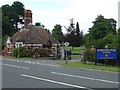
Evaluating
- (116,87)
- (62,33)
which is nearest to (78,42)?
(62,33)

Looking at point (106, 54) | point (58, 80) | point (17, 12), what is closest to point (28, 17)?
point (106, 54)

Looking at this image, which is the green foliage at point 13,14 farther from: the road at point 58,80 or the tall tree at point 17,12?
the road at point 58,80

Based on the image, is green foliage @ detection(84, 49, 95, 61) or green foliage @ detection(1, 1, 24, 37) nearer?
green foliage @ detection(84, 49, 95, 61)

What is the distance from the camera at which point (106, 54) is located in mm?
37688

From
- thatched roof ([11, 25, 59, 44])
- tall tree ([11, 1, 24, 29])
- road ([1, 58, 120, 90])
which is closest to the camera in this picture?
road ([1, 58, 120, 90])

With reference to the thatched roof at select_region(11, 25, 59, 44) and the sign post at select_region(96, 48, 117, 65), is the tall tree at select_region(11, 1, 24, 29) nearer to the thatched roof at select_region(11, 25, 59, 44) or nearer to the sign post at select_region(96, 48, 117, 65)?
the thatched roof at select_region(11, 25, 59, 44)

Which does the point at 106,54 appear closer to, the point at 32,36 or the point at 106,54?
the point at 106,54

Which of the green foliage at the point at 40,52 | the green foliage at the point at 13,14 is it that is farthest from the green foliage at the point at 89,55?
the green foliage at the point at 13,14

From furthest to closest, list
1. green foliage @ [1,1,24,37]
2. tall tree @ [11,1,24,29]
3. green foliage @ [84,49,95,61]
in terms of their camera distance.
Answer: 1. tall tree @ [11,1,24,29]
2. green foliage @ [1,1,24,37]
3. green foliage @ [84,49,95,61]

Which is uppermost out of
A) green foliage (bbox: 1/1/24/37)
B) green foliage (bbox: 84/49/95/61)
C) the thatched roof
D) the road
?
green foliage (bbox: 1/1/24/37)

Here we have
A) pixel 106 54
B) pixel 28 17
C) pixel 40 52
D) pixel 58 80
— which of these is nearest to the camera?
pixel 58 80

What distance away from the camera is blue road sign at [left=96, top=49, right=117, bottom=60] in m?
37.4

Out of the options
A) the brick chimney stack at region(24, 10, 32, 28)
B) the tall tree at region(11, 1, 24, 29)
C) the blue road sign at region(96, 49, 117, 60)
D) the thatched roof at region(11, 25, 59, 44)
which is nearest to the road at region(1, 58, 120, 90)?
the blue road sign at region(96, 49, 117, 60)

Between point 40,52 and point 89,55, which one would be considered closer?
point 89,55
